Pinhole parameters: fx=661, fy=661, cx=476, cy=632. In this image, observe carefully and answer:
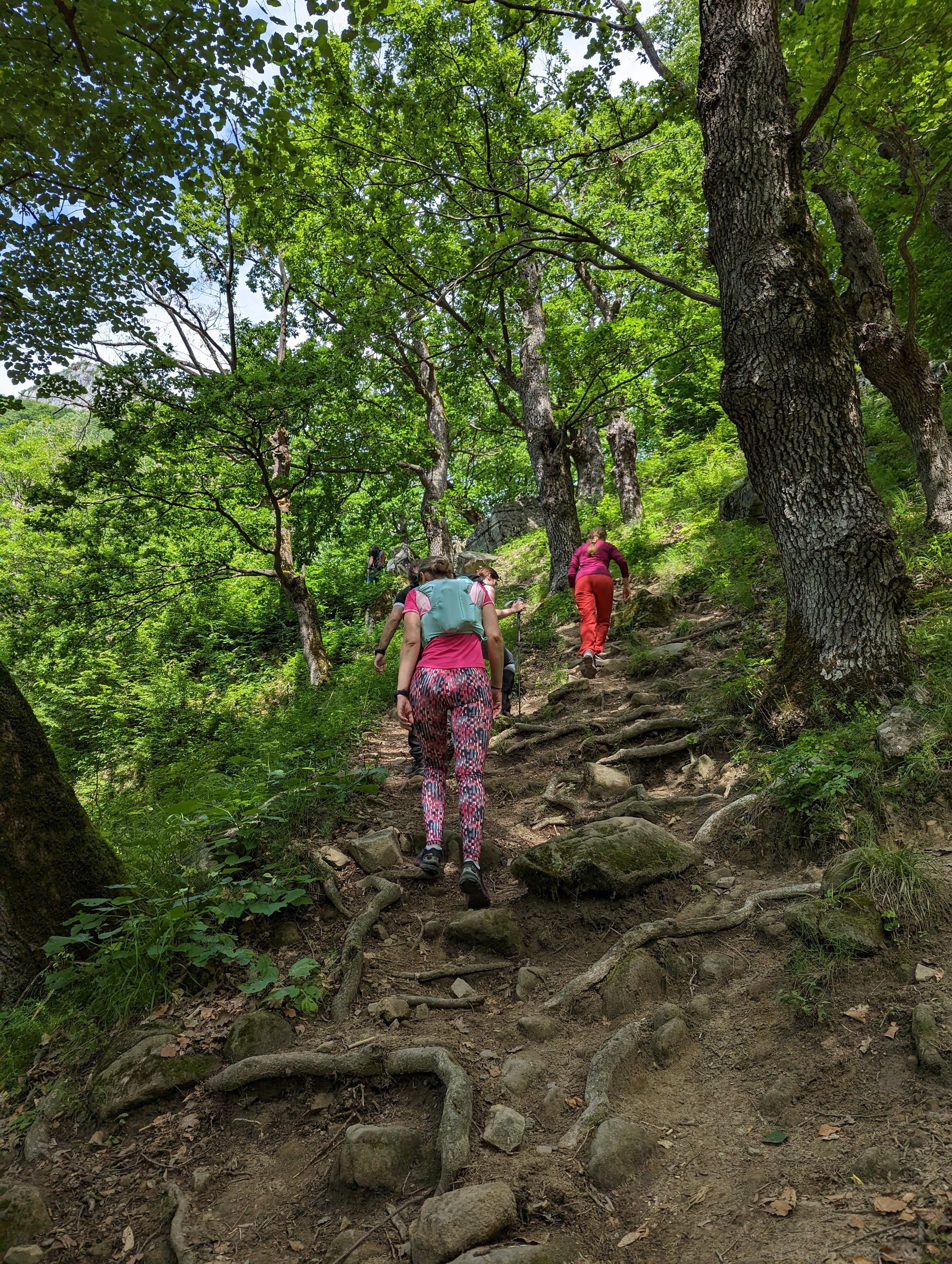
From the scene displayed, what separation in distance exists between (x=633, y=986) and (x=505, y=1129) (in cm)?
98

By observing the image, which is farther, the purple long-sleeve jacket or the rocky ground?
the purple long-sleeve jacket

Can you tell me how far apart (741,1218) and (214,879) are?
3147 mm

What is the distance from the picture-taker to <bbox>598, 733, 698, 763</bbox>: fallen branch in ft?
19.0

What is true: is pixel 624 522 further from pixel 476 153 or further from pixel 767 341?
pixel 767 341

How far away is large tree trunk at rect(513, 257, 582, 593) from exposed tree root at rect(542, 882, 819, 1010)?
950 cm

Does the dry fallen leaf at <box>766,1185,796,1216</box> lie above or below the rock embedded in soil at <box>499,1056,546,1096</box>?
above

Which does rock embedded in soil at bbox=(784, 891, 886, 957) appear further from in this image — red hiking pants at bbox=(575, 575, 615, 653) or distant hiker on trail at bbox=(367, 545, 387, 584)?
distant hiker on trail at bbox=(367, 545, 387, 584)

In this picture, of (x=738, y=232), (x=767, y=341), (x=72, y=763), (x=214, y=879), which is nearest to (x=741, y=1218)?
(x=214, y=879)

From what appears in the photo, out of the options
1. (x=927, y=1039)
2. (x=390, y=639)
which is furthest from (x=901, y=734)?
(x=390, y=639)

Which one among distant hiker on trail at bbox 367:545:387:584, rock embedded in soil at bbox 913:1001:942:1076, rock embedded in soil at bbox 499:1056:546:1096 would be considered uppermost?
distant hiker on trail at bbox 367:545:387:584

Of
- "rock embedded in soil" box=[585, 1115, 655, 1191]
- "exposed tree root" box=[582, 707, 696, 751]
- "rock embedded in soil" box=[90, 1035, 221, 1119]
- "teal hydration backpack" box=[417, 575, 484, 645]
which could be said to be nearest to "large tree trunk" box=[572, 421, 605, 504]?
"exposed tree root" box=[582, 707, 696, 751]

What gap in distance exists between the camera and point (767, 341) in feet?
16.1

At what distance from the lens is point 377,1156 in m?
2.46

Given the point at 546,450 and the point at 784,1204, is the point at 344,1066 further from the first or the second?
→ the point at 546,450
